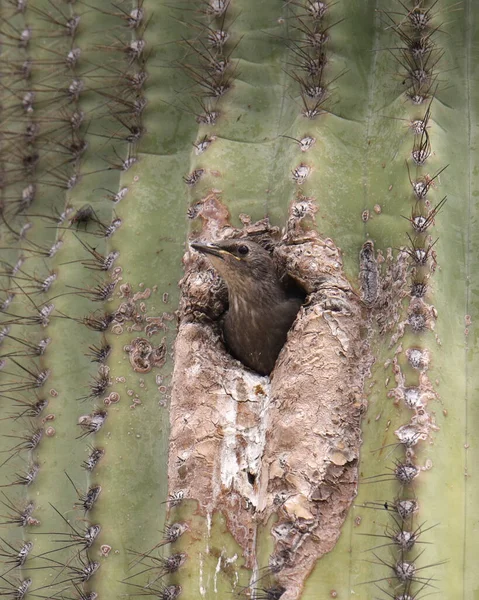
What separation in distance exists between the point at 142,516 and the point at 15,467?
0.66 meters

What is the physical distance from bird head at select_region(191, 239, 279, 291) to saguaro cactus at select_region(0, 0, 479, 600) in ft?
0.18

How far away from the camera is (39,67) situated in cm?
453

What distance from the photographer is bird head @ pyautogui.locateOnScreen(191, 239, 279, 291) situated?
368 cm

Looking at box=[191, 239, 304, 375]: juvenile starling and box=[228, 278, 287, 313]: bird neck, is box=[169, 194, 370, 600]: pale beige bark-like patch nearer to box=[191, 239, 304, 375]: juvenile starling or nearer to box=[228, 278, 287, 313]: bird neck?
box=[191, 239, 304, 375]: juvenile starling

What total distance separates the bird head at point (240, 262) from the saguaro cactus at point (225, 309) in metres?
0.06

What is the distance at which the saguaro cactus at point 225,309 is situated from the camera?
3.09m

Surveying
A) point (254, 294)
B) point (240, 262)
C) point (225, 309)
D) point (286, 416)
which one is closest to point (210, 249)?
point (240, 262)

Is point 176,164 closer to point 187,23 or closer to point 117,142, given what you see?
→ point 117,142

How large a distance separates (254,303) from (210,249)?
0.35m

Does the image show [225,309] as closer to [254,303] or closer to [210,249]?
[254,303]

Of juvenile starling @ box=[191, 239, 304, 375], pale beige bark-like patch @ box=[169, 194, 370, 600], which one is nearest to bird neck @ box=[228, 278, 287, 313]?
juvenile starling @ box=[191, 239, 304, 375]

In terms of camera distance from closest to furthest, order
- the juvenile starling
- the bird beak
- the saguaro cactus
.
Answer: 1. the saguaro cactus
2. the bird beak
3. the juvenile starling

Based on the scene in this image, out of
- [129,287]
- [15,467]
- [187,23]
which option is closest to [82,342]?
[129,287]

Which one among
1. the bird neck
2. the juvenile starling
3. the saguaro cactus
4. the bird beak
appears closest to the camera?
the saguaro cactus
